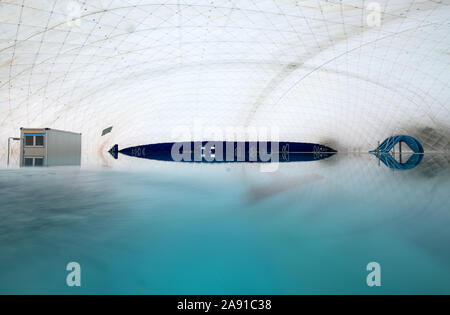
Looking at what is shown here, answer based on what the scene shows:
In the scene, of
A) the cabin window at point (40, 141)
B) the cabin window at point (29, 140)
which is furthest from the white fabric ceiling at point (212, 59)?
the cabin window at point (40, 141)

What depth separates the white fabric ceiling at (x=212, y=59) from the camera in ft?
66.5

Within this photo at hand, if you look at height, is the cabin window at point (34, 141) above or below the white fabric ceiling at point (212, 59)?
below

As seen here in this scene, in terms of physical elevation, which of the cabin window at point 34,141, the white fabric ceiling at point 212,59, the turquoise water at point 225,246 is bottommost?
the turquoise water at point 225,246

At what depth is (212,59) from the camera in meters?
31.7

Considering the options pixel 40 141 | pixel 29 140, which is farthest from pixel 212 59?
pixel 29 140

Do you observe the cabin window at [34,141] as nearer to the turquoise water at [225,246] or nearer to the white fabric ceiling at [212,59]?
the white fabric ceiling at [212,59]

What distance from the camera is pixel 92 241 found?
2486 mm

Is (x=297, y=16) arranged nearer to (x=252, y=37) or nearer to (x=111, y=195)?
(x=252, y=37)

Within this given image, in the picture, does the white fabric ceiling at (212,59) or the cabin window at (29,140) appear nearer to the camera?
the cabin window at (29,140)

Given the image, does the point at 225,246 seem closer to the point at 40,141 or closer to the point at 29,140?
the point at 40,141

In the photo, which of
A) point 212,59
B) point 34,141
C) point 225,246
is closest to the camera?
point 225,246

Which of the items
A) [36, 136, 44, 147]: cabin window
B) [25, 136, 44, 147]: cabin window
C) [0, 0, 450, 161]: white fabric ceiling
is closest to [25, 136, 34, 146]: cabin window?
[25, 136, 44, 147]: cabin window
